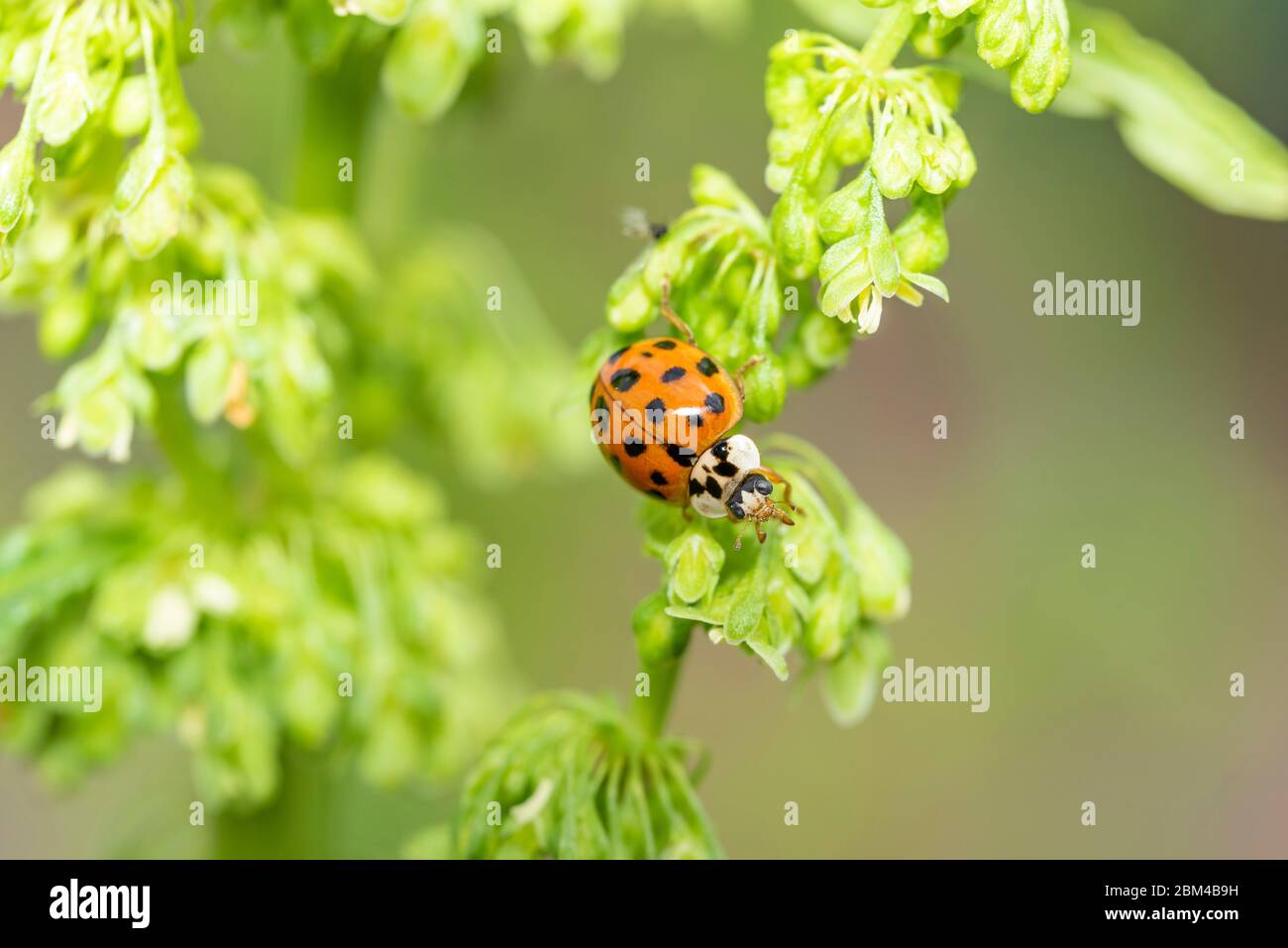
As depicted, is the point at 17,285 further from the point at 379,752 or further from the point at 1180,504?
the point at 1180,504

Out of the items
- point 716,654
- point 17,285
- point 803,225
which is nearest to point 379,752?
point 17,285

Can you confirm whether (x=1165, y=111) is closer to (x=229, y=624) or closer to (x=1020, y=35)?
(x=1020, y=35)

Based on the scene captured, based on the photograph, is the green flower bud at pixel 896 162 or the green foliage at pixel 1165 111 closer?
the green flower bud at pixel 896 162

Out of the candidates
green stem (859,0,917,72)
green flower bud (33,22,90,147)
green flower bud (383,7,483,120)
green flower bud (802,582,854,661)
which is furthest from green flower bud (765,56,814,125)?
green flower bud (33,22,90,147)

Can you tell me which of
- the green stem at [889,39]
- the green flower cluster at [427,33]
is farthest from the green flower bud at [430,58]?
the green stem at [889,39]

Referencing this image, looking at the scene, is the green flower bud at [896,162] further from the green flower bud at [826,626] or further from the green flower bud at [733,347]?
the green flower bud at [826,626]

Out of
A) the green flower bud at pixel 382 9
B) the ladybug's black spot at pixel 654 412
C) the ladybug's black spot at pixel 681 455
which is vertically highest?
the green flower bud at pixel 382 9
